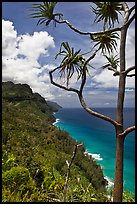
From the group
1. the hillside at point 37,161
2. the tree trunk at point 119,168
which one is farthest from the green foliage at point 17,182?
the tree trunk at point 119,168

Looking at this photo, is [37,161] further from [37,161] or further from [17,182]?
[17,182]

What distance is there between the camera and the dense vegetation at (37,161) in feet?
9.12

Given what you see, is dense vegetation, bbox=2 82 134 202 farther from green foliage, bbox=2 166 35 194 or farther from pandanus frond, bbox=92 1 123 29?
pandanus frond, bbox=92 1 123 29

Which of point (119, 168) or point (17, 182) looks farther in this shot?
point (17, 182)

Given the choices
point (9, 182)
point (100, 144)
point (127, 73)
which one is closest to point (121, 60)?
point (127, 73)

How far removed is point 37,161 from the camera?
541 inches

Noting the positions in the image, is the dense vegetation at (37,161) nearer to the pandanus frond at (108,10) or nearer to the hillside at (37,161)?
the hillside at (37,161)

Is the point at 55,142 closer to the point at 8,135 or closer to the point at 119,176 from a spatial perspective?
the point at 8,135

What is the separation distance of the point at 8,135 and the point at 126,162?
19.4 meters

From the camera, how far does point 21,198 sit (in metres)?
2.67

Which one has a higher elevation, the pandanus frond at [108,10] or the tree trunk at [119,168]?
the pandanus frond at [108,10]

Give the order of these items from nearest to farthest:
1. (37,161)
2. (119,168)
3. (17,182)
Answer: (119,168)
(17,182)
(37,161)

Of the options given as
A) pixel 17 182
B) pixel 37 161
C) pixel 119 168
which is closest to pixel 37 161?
pixel 37 161

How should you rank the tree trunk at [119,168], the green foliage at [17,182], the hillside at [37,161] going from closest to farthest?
the tree trunk at [119,168] → the hillside at [37,161] → the green foliage at [17,182]
